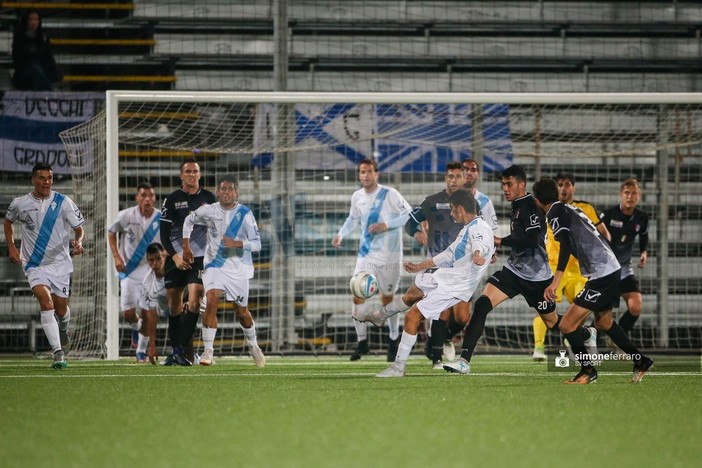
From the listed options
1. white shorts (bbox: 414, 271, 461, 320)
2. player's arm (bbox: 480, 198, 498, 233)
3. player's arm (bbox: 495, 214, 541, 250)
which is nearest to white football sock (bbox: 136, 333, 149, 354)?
player's arm (bbox: 480, 198, 498, 233)

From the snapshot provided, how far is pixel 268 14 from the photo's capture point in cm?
1830

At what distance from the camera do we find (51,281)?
1057 centimetres

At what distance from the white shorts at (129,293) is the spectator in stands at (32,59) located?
4.43m

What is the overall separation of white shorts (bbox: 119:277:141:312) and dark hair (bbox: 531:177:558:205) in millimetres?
6011

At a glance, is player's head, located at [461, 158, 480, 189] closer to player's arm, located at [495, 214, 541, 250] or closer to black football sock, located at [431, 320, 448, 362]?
black football sock, located at [431, 320, 448, 362]

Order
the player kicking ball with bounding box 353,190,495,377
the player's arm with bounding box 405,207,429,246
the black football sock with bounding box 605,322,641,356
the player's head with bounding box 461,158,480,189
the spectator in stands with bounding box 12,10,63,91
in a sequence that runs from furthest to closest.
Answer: the spectator in stands with bounding box 12,10,63,91
the player's head with bounding box 461,158,480,189
the player's arm with bounding box 405,207,429,246
the player kicking ball with bounding box 353,190,495,377
the black football sock with bounding box 605,322,641,356

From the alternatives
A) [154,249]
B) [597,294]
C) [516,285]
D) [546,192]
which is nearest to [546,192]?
[546,192]

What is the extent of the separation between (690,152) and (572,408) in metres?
10.7

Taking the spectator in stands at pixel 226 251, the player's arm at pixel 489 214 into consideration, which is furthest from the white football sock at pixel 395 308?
the player's arm at pixel 489 214

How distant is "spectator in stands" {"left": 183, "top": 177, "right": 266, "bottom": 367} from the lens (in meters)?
10.5

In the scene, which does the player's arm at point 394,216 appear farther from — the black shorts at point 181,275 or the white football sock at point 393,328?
the black shorts at point 181,275

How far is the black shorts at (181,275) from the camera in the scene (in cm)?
1095

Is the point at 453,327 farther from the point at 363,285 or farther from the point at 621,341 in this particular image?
the point at 621,341

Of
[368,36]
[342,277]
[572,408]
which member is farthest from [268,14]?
[572,408]
